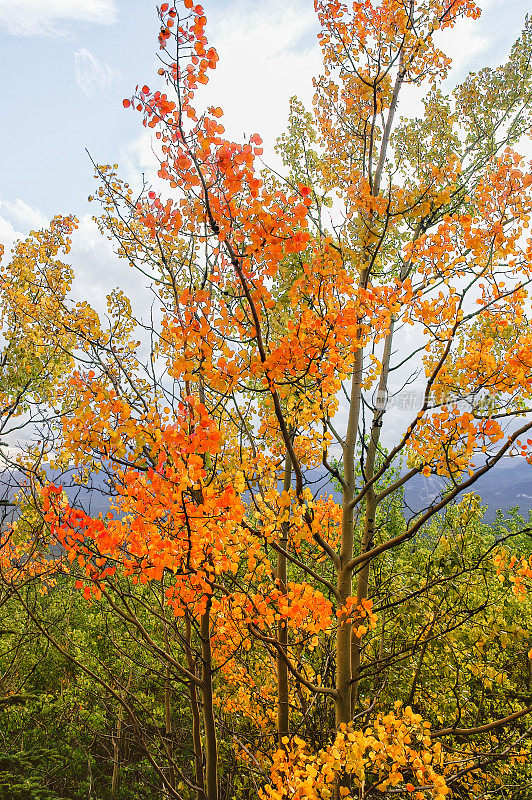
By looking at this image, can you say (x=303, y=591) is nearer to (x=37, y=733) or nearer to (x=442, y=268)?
(x=442, y=268)

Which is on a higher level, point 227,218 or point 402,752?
point 227,218

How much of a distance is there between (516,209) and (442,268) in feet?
2.17

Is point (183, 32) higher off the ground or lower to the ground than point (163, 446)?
higher

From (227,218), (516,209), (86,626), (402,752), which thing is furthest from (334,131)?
(86,626)

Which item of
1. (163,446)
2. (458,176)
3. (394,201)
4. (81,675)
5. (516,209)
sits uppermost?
(458,176)

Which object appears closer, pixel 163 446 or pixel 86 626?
pixel 163 446

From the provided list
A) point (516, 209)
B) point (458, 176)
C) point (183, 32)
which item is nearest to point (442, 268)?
point (516, 209)

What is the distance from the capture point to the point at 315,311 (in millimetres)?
3061

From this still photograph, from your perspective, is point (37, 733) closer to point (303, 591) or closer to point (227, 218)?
point (303, 591)

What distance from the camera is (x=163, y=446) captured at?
Result: 315cm

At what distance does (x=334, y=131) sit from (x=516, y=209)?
283 centimetres

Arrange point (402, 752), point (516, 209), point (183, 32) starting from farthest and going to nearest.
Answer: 1. point (516, 209)
2. point (402, 752)
3. point (183, 32)

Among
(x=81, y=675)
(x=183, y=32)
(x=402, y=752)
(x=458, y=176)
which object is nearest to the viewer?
(x=183, y=32)

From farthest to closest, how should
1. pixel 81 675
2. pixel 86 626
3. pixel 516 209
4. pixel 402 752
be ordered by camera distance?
pixel 86 626 → pixel 81 675 → pixel 516 209 → pixel 402 752
